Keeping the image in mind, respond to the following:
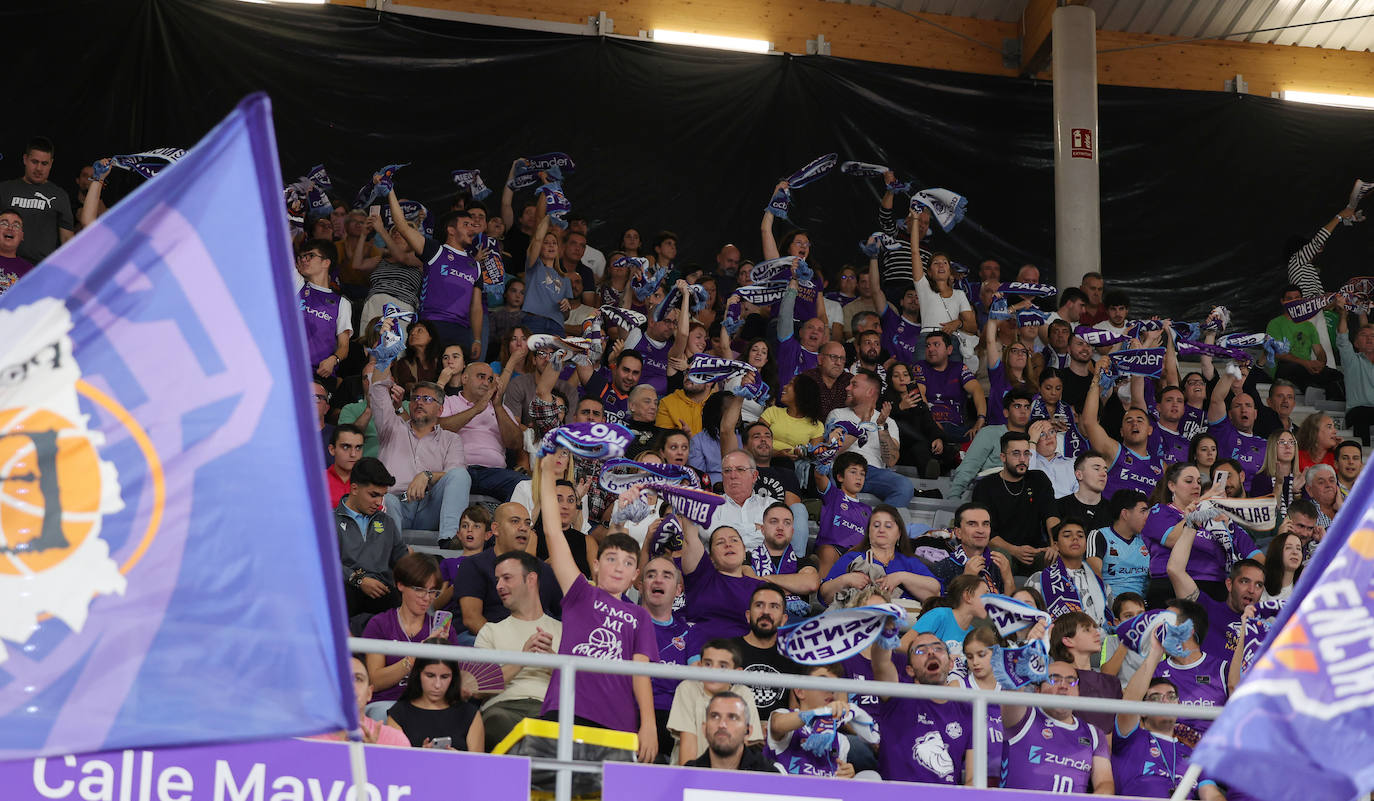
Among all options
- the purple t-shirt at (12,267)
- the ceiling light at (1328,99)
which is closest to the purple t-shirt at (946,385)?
the purple t-shirt at (12,267)

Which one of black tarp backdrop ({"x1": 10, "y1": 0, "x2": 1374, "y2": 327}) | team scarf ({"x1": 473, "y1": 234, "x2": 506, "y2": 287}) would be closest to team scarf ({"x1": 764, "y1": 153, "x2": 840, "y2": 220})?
black tarp backdrop ({"x1": 10, "y1": 0, "x2": 1374, "y2": 327})

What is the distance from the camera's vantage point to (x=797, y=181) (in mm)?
12258

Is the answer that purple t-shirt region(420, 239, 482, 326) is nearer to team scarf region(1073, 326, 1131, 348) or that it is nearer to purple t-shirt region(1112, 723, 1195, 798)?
team scarf region(1073, 326, 1131, 348)

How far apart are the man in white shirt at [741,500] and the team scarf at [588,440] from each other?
3.99 ft

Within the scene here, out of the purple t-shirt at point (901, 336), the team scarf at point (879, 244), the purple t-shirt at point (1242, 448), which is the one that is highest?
the team scarf at point (879, 244)

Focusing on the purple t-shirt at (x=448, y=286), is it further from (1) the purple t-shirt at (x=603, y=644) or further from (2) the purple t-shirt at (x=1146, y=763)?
(2) the purple t-shirt at (x=1146, y=763)

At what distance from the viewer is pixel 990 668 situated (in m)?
6.40

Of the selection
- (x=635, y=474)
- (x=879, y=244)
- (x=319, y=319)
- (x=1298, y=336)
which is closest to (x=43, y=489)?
(x=635, y=474)

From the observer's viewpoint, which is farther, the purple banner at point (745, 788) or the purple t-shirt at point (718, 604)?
the purple t-shirt at point (718, 604)

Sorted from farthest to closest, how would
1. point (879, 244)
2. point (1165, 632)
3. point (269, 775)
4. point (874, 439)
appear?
point (879, 244) → point (874, 439) → point (1165, 632) → point (269, 775)

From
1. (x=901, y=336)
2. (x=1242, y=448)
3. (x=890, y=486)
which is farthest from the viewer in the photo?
(x=901, y=336)

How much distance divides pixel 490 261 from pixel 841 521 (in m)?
3.57

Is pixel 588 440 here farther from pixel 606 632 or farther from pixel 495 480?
pixel 495 480

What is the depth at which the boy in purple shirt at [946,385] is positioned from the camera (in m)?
10.4
